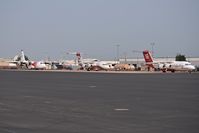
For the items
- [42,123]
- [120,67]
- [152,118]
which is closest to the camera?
[42,123]

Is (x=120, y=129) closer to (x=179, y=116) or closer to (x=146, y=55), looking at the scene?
(x=179, y=116)

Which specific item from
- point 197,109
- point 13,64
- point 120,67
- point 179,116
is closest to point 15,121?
point 179,116

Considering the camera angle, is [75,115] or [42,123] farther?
[75,115]

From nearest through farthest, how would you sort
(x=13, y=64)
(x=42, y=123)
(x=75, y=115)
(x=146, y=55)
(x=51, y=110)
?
(x=42, y=123), (x=75, y=115), (x=51, y=110), (x=146, y=55), (x=13, y=64)

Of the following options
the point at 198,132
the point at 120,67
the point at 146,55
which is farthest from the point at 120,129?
the point at 120,67

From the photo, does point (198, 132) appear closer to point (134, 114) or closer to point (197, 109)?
point (134, 114)

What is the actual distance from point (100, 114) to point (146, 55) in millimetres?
85270

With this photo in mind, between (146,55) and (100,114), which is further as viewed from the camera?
(146,55)

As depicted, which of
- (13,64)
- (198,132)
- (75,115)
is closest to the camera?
(198,132)

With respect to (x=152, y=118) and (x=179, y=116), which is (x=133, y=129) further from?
(x=179, y=116)

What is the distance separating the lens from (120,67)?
110 m

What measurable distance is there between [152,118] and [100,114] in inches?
70.9

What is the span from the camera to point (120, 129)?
1002cm

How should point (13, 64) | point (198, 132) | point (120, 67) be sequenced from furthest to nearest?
point (13, 64) < point (120, 67) < point (198, 132)
